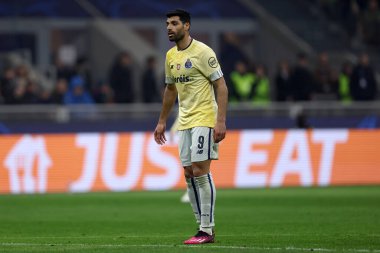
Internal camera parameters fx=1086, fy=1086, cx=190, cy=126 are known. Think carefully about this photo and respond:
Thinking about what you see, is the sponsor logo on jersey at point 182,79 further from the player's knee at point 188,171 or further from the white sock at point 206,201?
the white sock at point 206,201

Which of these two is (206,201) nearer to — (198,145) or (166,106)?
→ (198,145)

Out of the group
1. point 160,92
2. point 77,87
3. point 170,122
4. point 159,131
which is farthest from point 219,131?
point 160,92

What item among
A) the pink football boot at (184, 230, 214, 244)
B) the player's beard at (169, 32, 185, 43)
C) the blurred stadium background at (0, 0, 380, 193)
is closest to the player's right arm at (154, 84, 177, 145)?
the player's beard at (169, 32, 185, 43)

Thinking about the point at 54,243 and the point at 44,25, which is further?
the point at 44,25

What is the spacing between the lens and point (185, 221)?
51.8 ft

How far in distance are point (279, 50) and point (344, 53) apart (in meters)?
2.10

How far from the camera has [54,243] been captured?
1180cm

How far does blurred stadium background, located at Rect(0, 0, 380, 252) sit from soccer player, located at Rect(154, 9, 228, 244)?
0.53 m

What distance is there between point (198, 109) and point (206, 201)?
3.25ft

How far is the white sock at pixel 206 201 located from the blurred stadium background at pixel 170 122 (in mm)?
298

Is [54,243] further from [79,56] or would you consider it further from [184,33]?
[79,56]

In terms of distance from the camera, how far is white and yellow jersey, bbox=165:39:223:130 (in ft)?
38.1

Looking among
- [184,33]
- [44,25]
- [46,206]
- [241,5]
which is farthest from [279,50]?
[184,33]

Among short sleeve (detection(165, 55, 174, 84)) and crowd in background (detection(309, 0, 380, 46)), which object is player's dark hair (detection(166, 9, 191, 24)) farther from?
crowd in background (detection(309, 0, 380, 46))
